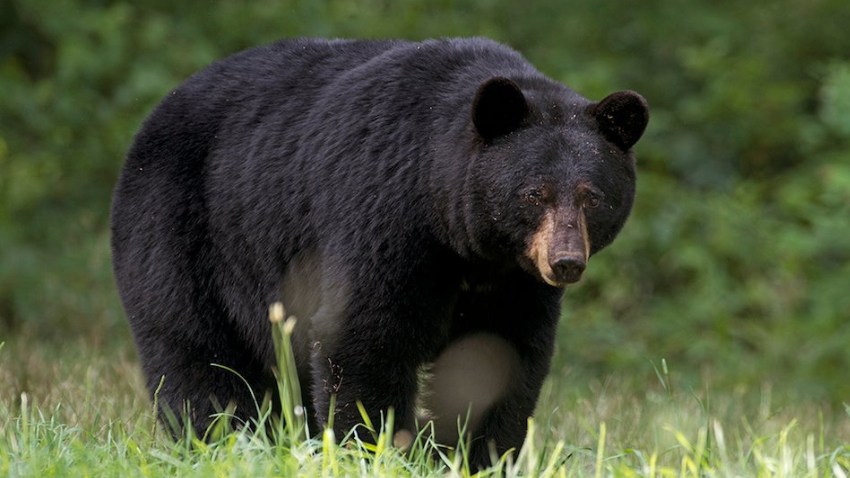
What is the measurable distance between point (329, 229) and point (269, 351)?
0.75 metres

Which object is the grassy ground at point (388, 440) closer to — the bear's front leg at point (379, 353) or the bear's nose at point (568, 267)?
the bear's front leg at point (379, 353)

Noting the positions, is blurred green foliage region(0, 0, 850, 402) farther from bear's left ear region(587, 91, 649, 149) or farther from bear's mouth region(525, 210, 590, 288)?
bear's mouth region(525, 210, 590, 288)

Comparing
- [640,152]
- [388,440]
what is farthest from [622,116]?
[640,152]

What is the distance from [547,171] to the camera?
13.8 feet

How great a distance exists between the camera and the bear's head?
414cm

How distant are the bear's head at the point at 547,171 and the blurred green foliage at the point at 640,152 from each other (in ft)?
12.9

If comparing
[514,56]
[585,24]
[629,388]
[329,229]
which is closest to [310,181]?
[329,229]

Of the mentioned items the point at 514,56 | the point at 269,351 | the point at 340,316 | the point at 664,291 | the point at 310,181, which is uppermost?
the point at 514,56

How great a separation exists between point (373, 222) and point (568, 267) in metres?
0.79

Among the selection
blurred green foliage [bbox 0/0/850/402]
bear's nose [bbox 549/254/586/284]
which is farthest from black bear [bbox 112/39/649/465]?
blurred green foliage [bbox 0/0/850/402]

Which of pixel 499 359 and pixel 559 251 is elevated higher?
pixel 559 251

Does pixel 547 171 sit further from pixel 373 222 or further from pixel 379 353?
pixel 379 353

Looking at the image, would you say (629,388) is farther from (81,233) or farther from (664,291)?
(81,233)

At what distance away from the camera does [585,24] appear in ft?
36.7
